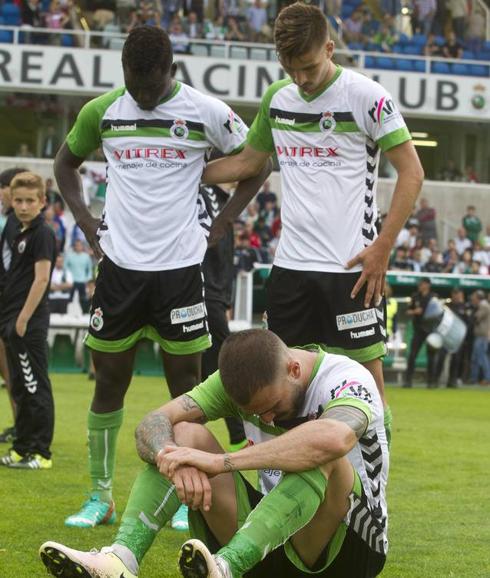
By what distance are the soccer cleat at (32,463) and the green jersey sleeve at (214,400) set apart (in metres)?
4.23

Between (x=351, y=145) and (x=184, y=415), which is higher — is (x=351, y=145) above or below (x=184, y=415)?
above

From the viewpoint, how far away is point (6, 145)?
32.8m

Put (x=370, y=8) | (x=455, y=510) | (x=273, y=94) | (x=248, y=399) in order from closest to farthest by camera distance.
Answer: (x=248, y=399)
(x=273, y=94)
(x=455, y=510)
(x=370, y=8)

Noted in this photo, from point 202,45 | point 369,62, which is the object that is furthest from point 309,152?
point 369,62

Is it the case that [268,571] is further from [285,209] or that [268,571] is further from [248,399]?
[285,209]

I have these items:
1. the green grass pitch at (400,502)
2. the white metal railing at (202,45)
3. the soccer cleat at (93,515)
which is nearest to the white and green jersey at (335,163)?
the green grass pitch at (400,502)

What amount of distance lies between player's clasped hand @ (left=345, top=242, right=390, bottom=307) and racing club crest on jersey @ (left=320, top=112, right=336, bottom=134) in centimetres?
59

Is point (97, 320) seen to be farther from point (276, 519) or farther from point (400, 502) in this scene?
point (400, 502)

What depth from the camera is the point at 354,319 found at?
581 centimetres

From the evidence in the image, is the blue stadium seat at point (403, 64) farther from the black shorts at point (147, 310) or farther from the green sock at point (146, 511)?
the green sock at point (146, 511)

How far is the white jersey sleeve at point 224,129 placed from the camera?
6230 mm

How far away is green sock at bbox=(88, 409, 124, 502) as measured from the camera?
6.20 metres

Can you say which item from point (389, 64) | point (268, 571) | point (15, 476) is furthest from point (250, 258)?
point (268, 571)

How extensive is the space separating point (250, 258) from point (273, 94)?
17699 millimetres
